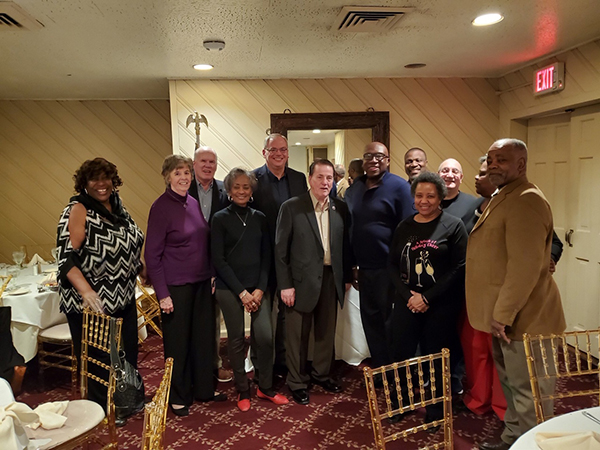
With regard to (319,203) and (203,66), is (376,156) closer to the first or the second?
Result: (319,203)

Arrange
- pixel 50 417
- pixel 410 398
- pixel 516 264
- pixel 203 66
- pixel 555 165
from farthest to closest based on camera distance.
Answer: pixel 555 165 < pixel 203 66 < pixel 516 264 < pixel 50 417 < pixel 410 398

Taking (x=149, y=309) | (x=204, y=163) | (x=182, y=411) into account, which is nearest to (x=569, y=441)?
(x=182, y=411)

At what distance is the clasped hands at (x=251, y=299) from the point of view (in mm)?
2660

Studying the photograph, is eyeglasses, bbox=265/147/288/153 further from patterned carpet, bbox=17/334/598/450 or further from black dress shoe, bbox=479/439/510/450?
black dress shoe, bbox=479/439/510/450

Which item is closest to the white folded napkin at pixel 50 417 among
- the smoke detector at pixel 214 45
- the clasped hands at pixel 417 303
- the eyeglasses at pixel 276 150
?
the clasped hands at pixel 417 303

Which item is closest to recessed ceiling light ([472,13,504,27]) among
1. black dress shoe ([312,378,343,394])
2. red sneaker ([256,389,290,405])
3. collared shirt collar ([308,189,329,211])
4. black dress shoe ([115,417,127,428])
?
collared shirt collar ([308,189,329,211])

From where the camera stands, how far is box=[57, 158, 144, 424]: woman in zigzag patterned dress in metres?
2.31

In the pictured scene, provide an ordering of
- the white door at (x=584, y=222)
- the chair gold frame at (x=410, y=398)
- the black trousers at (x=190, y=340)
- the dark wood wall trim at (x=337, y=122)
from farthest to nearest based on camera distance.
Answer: the dark wood wall trim at (x=337, y=122) → the white door at (x=584, y=222) → the black trousers at (x=190, y=340) → the chair gold frame at (x=410, y=398)

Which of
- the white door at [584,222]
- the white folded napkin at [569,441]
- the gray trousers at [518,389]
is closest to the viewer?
the white folded napkin at [569,441]

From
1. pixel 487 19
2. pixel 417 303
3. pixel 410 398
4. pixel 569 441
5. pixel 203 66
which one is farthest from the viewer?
pixel 203 66

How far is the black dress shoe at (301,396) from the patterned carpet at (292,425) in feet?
0.12

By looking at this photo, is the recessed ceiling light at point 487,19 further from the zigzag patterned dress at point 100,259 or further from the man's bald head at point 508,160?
the zigzag patterned dress at point 100,259

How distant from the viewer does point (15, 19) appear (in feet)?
7.68

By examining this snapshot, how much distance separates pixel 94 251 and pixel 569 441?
2217 millimetres
